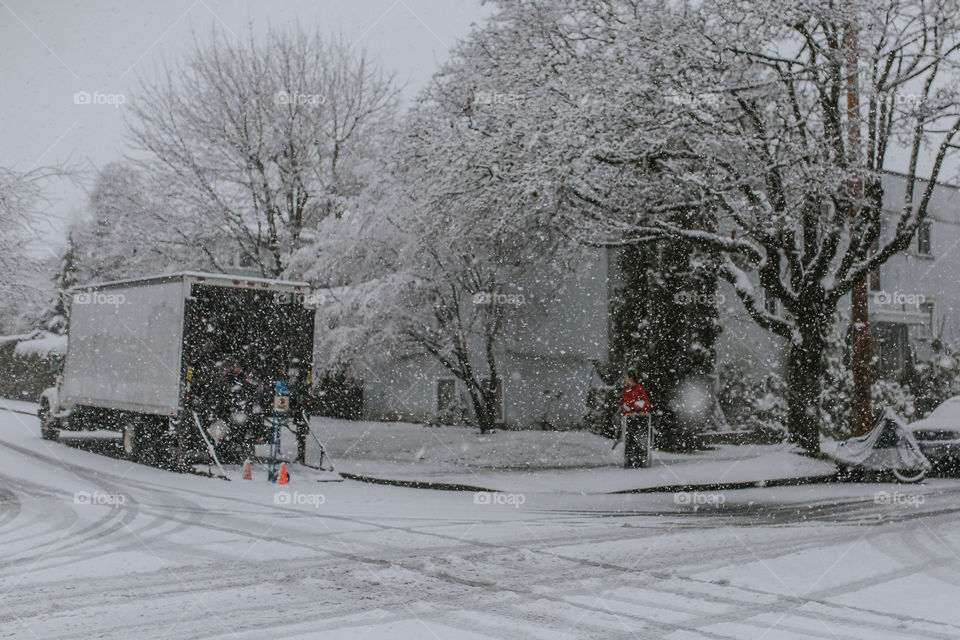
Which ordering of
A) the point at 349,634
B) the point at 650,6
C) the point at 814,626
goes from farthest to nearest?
the point at 650,6, the point at 814,626, the point at 349,634

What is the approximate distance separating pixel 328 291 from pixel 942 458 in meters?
13.1

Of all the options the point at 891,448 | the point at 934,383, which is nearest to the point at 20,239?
the point at 891,448

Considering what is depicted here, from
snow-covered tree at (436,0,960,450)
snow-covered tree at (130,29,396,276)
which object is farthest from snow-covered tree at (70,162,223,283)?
snow-covered tree at (436,0,960,450)

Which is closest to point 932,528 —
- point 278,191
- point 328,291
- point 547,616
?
point 547,616

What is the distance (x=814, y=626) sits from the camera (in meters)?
6.20

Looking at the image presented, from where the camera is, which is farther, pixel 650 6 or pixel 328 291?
pixel 328 291

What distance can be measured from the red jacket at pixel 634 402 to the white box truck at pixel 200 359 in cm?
587

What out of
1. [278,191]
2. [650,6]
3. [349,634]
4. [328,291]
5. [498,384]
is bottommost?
[349,634]

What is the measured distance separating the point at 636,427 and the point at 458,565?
29.8 ft

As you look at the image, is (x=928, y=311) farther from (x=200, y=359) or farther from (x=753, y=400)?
(x=200, y=359)

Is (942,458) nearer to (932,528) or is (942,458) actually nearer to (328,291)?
(932,528)

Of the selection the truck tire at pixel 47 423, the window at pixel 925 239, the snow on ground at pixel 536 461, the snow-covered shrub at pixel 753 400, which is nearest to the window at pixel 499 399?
the snow on ground at pixel 536 461

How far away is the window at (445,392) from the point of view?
82.0ft

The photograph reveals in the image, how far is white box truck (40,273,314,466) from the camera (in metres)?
14.7
